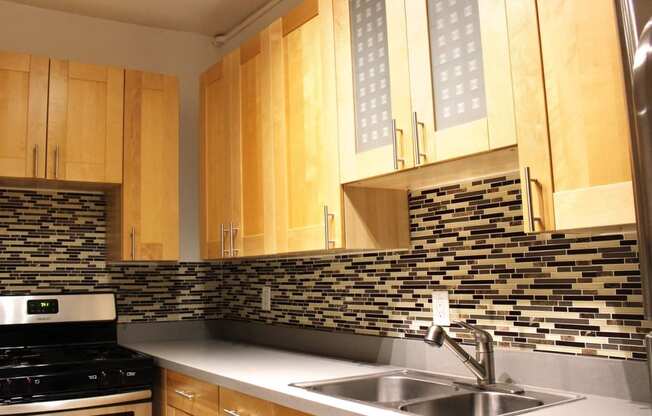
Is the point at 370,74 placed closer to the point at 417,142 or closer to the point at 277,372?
the point at 417,142

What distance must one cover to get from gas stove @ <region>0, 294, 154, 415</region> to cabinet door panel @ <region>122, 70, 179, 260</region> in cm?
40

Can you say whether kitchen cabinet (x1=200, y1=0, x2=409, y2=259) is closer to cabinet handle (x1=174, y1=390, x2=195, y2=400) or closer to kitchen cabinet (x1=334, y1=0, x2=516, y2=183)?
kitchen cabinet (x1=334, y1=0, x2=516, y2=183)

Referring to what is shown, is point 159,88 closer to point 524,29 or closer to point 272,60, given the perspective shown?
point 272,60

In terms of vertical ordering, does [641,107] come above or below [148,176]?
below

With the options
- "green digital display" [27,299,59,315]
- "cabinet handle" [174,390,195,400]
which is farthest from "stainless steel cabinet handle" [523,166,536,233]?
"green digital display" [27,299,59,315]

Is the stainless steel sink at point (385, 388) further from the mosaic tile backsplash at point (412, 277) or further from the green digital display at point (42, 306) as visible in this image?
the green digital display at point (42, 306)

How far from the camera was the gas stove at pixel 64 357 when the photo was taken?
2350mm

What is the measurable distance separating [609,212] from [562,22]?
1.48ft

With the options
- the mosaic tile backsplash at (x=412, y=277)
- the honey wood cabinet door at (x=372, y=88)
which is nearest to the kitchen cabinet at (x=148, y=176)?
the mosaic tile backsplash at (x=412, y=277)

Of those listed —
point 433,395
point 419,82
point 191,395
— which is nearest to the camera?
point 419,82

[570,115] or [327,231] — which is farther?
[327,231]

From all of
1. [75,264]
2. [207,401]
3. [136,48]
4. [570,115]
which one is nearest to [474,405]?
[570,115]

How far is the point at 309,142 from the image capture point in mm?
2254

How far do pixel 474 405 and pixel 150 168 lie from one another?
202 centimetres
